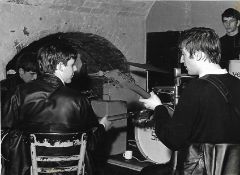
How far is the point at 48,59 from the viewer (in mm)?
2676

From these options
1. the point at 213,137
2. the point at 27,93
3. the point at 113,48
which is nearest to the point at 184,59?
the point at 213,137

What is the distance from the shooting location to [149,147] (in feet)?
15.9

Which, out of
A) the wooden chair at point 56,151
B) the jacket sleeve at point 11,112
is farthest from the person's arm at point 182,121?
the jacket sleeve at point 11,112

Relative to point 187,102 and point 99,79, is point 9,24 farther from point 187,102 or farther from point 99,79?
point 187,102

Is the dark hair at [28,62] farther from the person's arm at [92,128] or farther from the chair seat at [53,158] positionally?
the chair seat at [53,158]

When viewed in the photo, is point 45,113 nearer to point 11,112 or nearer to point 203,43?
point 11,112

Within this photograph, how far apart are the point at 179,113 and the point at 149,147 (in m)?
2.88

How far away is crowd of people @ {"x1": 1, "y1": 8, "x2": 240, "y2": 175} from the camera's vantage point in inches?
80.8

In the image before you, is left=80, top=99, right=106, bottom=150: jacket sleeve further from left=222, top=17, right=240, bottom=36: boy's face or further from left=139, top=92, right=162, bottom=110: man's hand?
left=222, top=17, right=240, bottom=36: boy's face

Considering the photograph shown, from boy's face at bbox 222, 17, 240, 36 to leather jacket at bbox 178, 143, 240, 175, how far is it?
11.4 ft

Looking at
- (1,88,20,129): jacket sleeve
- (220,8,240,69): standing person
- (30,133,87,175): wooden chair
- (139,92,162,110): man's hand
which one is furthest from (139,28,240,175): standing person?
(220,8,240,69): standing person

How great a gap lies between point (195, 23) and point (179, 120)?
438 cm

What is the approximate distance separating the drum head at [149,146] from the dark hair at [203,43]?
8.85 feet

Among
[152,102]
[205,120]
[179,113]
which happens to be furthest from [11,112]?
[205,120]
